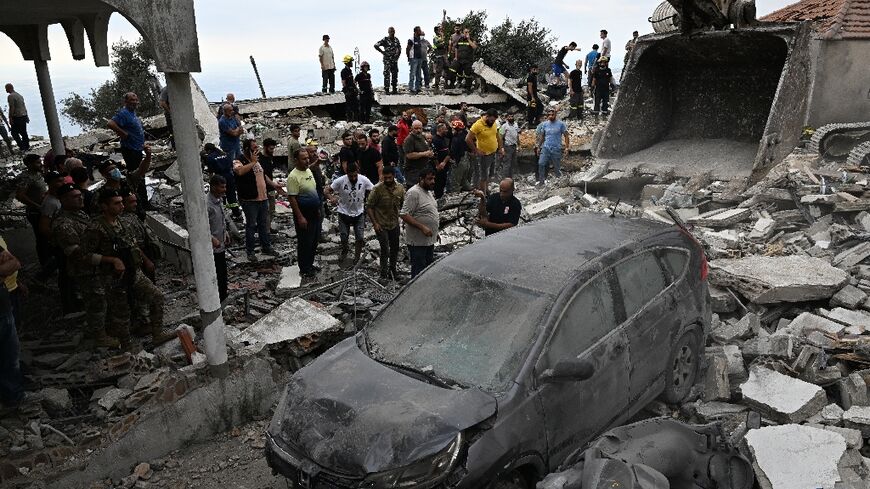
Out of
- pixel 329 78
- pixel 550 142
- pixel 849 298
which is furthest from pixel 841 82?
pixel 329 78

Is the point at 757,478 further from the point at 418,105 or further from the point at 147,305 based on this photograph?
the point at 418,105

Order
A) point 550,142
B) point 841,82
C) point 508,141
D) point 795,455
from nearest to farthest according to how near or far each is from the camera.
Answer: point 795,455 → point 841,82 → point 550,142 → point 508,141

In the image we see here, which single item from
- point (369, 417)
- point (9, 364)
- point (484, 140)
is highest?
point (484, 140)

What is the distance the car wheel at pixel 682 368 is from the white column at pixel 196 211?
374 cm

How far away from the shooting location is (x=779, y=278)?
643 centimetres

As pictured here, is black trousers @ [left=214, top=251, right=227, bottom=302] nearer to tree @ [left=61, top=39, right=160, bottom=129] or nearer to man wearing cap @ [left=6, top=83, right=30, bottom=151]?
man wearing cap @ [left=6, top=83, right=30, bottom=151]

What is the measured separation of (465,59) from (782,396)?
16619mm

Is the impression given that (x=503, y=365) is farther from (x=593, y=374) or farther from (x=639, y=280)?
(x=639, y=280)

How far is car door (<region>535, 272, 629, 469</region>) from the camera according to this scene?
155 inches

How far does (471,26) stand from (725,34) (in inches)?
622

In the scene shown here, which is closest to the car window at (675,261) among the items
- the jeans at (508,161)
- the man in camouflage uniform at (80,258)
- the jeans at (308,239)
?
the jeans at (308,239)

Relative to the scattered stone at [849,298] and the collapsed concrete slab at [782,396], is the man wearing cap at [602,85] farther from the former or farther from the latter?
the collapsed concrete slab at [782,396]

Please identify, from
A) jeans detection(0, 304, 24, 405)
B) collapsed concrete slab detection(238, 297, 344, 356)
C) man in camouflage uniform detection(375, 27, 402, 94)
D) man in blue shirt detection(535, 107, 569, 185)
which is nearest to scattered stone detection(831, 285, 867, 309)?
collapsed concrete slab detection(238, 297, 344, 356)

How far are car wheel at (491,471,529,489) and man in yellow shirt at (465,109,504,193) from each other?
8.20 meters
